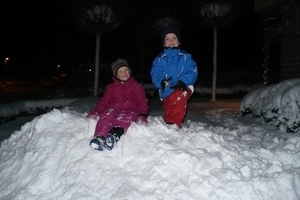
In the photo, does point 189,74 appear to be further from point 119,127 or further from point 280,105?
point 280,105

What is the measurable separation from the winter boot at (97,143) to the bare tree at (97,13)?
9.72 m

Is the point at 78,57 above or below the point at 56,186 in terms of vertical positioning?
above

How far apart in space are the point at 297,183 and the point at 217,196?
1120 mm

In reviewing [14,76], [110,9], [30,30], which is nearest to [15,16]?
[30,30]

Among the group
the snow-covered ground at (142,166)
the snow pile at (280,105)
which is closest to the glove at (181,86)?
the snow-covered ground at (142,166)

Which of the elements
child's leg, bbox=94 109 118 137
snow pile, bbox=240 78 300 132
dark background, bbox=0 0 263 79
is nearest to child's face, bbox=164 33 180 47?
child's leg, bbox=94 109 118 137

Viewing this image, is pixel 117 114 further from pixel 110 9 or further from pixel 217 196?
pixel 110 9

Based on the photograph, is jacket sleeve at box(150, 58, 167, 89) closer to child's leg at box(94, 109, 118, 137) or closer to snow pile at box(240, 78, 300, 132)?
child's leg at box(94, 109, 118, 137)

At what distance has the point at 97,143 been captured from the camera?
3.72 m

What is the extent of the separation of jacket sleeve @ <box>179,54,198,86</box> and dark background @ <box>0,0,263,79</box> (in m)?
13.2

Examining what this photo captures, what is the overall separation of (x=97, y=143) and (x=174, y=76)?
5.85 ft

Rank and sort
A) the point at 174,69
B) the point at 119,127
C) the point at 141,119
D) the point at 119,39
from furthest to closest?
the point at 119,39
the point at 174,69
the point at 141,119
the point at 119,127

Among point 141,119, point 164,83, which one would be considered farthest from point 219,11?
point 141,119

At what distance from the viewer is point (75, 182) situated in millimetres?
3578
